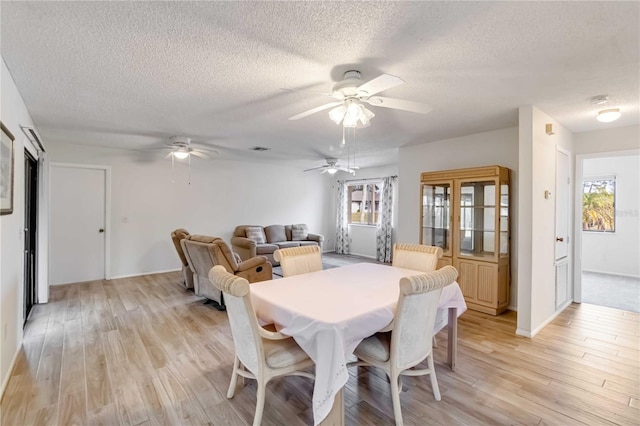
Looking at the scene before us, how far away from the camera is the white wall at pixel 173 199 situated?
566 centimetres

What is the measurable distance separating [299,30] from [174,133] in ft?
10.9

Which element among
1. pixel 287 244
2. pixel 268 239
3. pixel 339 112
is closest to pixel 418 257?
pixel 339 112

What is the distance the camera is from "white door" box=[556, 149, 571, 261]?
3.80 metres

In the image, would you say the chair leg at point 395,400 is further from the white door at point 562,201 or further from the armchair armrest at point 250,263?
the white door at point 562,201

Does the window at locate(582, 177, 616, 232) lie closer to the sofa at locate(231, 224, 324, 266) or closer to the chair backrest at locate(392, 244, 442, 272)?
the chair backrest at locate(392, 244, 442, 272)

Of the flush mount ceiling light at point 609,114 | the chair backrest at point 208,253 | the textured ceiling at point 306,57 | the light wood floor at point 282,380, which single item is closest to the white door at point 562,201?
the textured ceiling at point 306,57

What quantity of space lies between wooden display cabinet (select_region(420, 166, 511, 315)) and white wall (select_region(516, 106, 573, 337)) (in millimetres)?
495

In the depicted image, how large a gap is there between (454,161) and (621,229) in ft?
13.8

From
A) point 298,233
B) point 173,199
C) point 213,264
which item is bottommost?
point 213,264

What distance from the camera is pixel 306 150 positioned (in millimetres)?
5684

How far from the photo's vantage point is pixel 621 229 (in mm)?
5961

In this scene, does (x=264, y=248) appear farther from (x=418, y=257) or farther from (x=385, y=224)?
(x=418, y=257)

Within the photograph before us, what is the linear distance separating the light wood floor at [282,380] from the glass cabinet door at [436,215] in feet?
4.19

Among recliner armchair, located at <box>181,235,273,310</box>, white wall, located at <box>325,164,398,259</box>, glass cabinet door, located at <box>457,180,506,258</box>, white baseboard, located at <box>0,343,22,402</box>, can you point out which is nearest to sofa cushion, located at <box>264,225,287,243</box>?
white wall, located at <box>325,164,398,259</box>
